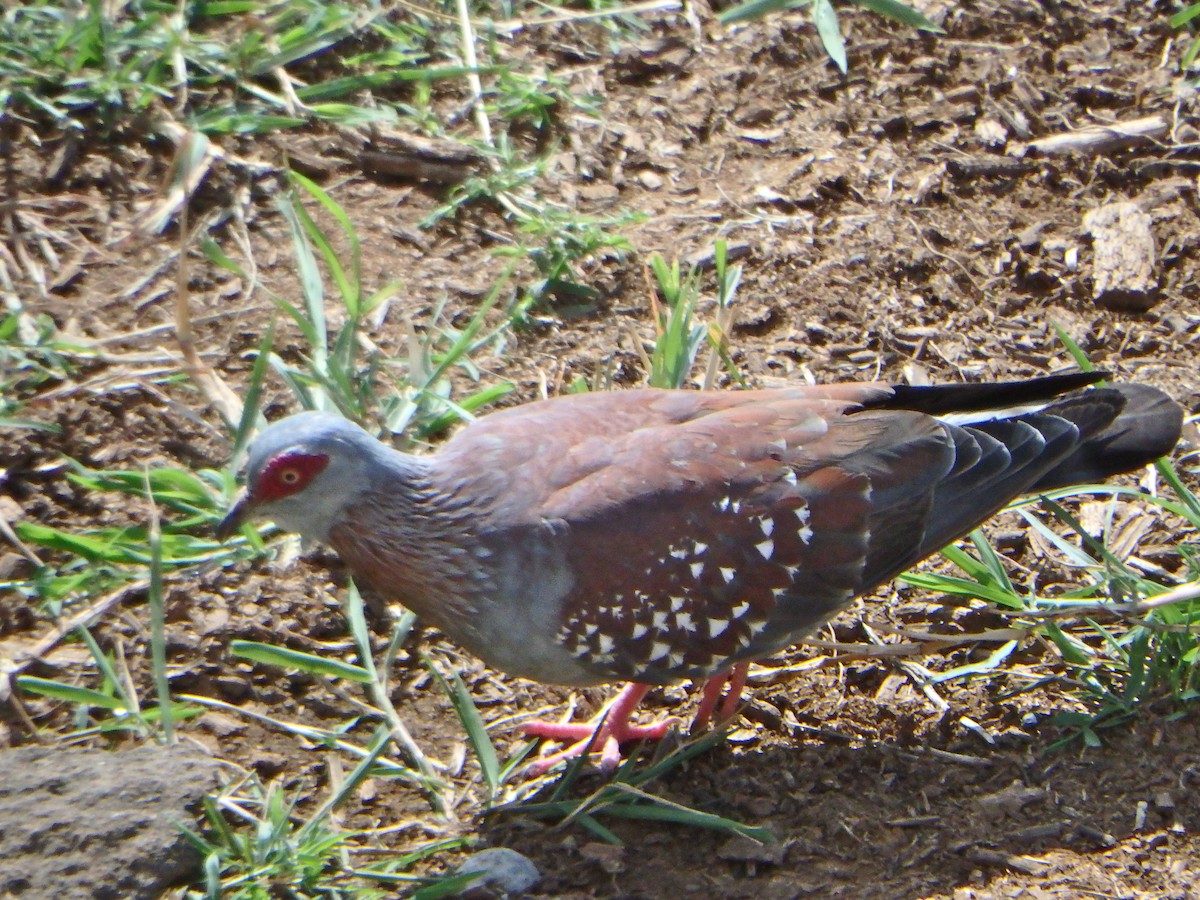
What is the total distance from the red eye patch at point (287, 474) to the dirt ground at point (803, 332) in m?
0.58

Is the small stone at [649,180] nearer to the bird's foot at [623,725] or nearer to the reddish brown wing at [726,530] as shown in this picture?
the reddish brown wing at [726,530]

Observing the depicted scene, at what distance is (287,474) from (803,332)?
2360mm

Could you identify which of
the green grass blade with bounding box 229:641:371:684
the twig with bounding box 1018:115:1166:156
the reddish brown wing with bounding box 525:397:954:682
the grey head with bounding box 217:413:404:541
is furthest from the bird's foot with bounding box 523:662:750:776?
the twig with bounding box 1018:115:1166:156

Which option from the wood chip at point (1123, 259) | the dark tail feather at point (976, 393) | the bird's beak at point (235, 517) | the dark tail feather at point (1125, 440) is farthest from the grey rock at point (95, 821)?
the wood chip at point (1123, 259)

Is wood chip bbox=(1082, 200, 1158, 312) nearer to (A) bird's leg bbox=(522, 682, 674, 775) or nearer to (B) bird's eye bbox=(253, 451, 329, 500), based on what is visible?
(A) bird's leg bbox=(522, 682, 674, 775)

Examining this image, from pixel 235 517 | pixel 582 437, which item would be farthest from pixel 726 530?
pixel 235 517

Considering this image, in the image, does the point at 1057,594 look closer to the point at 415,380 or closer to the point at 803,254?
the point at 803,254

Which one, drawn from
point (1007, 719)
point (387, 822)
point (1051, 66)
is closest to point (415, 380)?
point (387, 822)

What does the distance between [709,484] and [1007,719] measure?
128 cm

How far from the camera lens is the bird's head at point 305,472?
384cm

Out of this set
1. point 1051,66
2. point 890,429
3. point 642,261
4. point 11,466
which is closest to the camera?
point 890,429

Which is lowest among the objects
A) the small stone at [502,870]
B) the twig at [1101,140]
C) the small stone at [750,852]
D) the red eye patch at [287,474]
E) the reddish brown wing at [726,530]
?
the small stone at [750,852]

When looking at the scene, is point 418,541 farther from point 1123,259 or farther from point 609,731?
point 1123,259

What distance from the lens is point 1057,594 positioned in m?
4.56
